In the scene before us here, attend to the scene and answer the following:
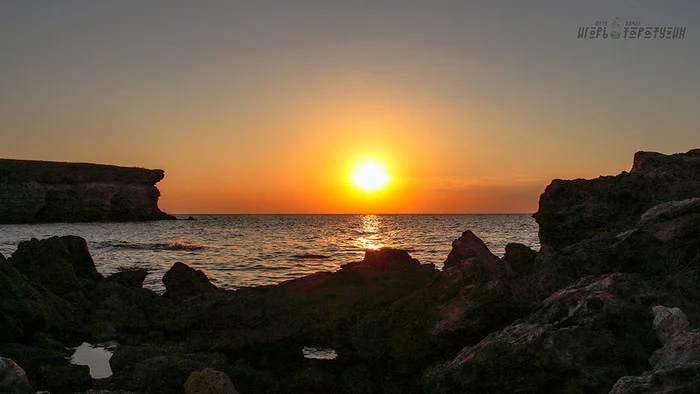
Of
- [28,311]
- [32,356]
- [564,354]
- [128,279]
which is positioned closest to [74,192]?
[128,279]

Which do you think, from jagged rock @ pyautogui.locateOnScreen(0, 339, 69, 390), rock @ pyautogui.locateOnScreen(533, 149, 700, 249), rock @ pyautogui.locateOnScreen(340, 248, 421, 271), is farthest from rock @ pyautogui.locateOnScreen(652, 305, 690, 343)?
jagged rock @ pyautogui.locateOnScreen(0, 339, 69, 390)

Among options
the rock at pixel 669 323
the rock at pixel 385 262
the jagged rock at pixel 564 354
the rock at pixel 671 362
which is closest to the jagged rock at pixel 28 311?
the rock at pixel 385 262

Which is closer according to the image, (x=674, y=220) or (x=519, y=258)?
(x=674, y=220)

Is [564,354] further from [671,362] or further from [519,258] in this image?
[519,258]

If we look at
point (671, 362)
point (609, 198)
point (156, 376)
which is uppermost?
point (609, 198)

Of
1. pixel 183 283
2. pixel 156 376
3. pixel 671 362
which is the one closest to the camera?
pixel 671 362

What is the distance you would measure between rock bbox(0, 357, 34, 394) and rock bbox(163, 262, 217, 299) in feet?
21.4

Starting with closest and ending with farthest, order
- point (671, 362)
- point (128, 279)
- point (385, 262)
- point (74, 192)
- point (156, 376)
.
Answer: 1. point (671, 362)
2. point (156, 376)
3. point (385, 262)
4. point (128, 279)
5. point (74, 192)

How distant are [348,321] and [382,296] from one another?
766mm

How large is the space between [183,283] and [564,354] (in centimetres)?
1055

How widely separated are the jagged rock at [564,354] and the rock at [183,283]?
8584 mm

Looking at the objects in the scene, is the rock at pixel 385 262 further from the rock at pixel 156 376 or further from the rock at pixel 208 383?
the rock at pixel 208 383

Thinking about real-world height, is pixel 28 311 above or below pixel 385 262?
below

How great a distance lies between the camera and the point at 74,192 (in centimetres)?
9831
